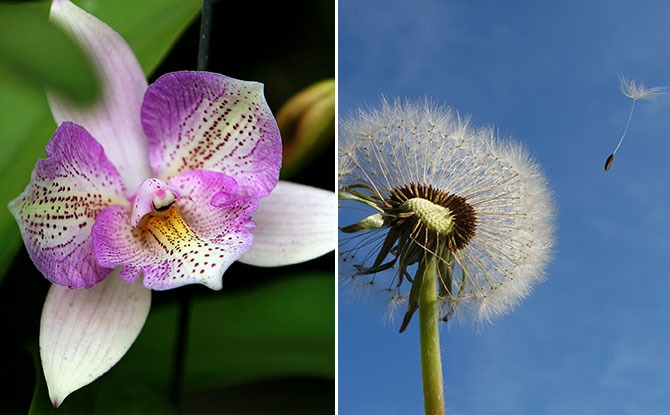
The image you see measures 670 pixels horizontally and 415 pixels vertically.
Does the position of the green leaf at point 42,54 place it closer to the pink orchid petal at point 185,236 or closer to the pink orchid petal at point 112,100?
the pink orchid petal at point 112,100

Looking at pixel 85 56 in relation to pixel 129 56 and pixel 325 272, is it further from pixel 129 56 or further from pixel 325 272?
pixel 325 272

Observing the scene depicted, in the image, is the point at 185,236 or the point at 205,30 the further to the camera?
the point at 205,30

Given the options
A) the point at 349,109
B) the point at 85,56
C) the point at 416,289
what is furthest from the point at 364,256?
the point at 85,56

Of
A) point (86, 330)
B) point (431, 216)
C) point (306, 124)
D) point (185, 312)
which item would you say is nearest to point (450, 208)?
point (431, 216)

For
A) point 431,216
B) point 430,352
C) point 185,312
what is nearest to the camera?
point 185,312

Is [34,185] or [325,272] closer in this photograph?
[34,185]

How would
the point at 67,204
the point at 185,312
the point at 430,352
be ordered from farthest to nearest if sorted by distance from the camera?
the point at 430,352
the point at 185,312
the point at 67,204

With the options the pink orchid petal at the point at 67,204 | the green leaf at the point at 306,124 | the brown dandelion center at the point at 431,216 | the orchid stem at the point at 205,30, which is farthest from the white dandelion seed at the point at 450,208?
the pink orchid petal at the point at 67,204

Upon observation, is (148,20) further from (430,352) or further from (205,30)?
(430,352)
